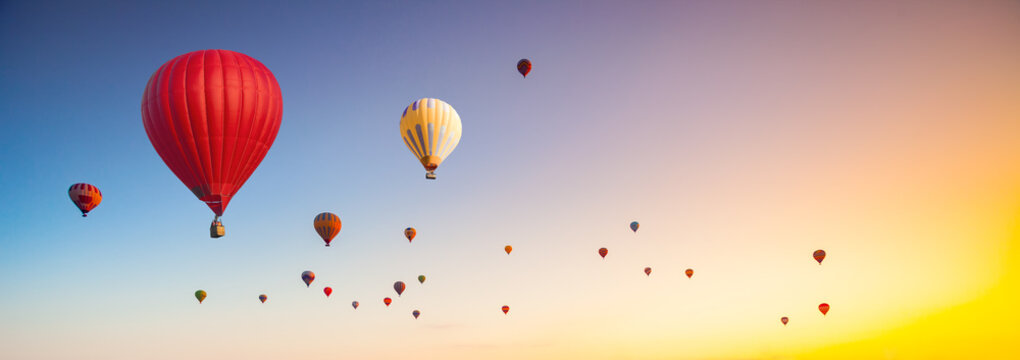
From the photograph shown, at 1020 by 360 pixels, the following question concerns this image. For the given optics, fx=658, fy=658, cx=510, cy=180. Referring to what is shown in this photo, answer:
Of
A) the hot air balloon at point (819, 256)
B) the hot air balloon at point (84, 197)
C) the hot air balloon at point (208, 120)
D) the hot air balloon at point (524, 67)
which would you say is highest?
the hot air balloon at point (524, 67)

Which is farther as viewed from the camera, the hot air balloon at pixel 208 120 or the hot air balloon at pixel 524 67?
the hot air balloon at pixel 524 67

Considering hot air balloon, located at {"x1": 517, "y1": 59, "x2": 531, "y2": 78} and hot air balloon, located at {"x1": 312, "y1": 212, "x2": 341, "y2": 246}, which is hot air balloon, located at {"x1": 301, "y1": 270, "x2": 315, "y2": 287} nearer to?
hot air balloon, located at {"x1": 312, "y1": 212, "x2": 341, "y2": 246}

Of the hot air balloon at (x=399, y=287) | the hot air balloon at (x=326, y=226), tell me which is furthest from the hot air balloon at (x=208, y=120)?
the hot air balloon at (x=399, y=287)

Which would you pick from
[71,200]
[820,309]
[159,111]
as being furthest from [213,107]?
[820,309]

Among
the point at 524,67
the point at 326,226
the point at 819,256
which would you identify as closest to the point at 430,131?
the point at 524,67

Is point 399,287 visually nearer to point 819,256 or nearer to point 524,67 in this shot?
point 524,67

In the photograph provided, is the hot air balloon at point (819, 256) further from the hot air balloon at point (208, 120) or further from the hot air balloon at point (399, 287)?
the hot air balloon at point (208, 120)

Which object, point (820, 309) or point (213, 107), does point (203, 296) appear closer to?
point (213, 107)

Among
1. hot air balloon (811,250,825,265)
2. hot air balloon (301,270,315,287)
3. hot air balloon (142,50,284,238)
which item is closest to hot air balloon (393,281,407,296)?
hot air balloon (301,270,315,287)
